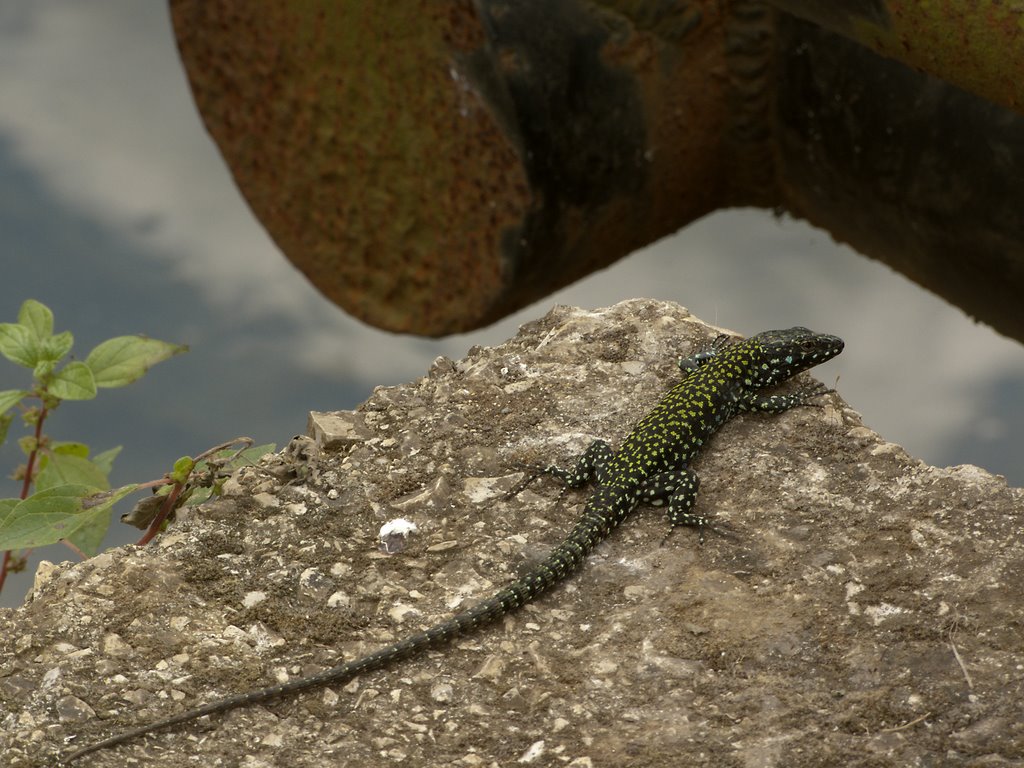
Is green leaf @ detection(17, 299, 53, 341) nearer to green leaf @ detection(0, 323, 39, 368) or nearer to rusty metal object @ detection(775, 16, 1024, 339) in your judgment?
green leaf @ detection(0, 323, 39, 368)

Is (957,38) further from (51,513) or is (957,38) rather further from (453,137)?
(51,513)

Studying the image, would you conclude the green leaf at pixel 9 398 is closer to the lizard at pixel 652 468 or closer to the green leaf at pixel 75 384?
the green leaf at pixel 75 384

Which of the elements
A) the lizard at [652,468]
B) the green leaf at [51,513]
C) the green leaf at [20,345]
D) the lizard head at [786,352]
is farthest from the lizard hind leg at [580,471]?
the green leaf at [20,345]

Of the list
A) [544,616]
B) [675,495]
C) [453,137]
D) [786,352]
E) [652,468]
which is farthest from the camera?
[453,137]

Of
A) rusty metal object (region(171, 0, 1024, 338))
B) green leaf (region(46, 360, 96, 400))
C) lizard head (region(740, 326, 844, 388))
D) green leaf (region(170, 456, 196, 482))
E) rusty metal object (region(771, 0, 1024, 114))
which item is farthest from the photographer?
rusty metal object (region(171, 0, 1024, 338))

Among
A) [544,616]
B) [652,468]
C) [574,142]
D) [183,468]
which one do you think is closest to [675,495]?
[652,468]

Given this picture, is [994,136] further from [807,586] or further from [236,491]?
[236,491]

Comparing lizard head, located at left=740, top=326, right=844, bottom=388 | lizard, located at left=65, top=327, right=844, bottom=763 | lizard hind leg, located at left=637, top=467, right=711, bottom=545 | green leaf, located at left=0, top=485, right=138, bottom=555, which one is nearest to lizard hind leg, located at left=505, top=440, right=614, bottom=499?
lizard, located at left=65, top=327, right=844, bottom=763
